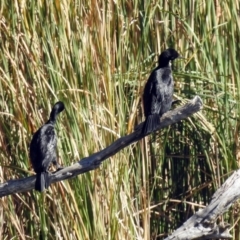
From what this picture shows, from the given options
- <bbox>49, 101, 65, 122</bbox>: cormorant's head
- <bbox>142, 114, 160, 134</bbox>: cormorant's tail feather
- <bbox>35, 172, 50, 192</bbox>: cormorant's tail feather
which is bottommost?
<bbox>35, 172, 50, 192</bbox>: cormorant's tail feather

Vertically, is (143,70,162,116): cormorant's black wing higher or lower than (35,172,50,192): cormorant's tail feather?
higher

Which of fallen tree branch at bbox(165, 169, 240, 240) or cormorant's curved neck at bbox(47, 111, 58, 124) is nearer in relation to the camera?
fallen tree branch at bbox(165, 169, 240, 240)

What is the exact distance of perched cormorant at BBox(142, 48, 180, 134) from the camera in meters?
3.48

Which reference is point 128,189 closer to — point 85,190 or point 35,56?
point 85,190

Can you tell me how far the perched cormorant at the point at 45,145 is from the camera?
3.57 m

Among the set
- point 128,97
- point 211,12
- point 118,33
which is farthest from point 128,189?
point 211,12

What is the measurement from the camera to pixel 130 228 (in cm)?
389

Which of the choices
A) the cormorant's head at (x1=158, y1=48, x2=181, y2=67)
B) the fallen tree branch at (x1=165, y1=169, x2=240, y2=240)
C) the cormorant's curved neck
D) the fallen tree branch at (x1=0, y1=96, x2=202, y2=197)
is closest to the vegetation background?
the cormorant's curved neck

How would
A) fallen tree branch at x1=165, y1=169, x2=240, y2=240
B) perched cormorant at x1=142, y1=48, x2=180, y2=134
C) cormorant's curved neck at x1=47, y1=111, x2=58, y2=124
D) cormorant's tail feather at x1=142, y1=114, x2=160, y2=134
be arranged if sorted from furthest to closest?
cormorant's curved neck at x1=47, y1=111, x2=58, y2=124 → perched cormorant at x1=142, y1=48, x2=180, y2=134 → cormorant's tail feather at x1=142, y1=114, x2=160, y2=134 → fallen tree branch at x1=165, y1=169, x2=240, y2=240

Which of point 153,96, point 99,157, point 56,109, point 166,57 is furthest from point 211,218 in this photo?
point 166,57

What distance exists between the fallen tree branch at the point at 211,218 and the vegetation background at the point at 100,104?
85cm

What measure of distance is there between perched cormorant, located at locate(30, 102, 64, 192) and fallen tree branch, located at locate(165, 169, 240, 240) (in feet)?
2.44

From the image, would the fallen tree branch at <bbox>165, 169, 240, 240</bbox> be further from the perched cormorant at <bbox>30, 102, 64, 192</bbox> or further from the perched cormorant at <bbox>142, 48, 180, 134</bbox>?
the perched cormorant at <bbox>30, 102, 64, 192</bbox>

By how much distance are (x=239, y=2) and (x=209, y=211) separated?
1.70 meters
